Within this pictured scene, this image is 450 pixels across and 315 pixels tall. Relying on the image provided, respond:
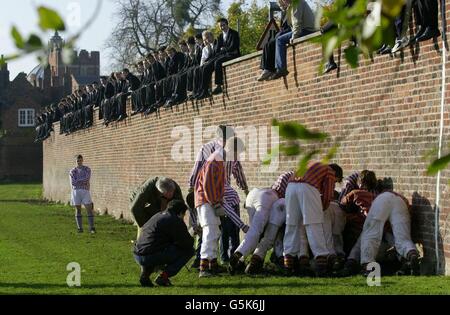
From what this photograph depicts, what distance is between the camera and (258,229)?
13219 millimetres

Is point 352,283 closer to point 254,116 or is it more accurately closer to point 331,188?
point 331,188

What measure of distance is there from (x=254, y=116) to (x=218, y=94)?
101 inches

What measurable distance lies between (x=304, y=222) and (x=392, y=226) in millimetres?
1026

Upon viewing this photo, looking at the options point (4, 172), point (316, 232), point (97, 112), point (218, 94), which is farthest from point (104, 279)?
point (4, 172)

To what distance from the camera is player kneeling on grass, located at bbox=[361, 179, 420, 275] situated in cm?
1206

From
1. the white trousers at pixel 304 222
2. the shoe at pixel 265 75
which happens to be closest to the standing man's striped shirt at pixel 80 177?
the shoe at pixel 265 75

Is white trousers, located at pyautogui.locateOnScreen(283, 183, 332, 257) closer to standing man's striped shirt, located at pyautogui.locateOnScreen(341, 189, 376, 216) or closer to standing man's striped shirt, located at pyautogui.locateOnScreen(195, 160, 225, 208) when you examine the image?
standing man's striped shirt, located at pyautogui.locateOnScreen(341, 189, 376, 216)

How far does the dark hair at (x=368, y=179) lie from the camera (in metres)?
13.0

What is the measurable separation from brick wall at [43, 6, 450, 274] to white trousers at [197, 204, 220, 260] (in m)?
2.10

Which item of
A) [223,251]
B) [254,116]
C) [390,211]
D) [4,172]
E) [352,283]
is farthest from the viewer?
[4,172]

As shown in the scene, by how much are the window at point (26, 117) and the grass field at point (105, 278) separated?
72.0 meters

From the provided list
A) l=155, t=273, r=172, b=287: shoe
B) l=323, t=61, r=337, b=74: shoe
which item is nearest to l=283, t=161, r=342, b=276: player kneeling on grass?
l=155, t=273, r=172, b=287: shoe

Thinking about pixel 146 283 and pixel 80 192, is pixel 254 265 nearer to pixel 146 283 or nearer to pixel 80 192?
pixel 146 283

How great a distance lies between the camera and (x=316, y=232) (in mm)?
12508
